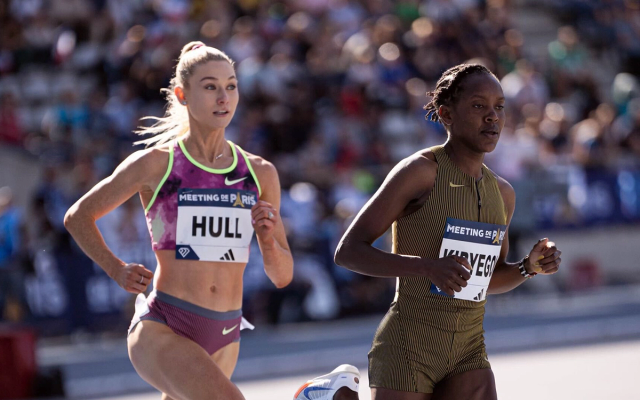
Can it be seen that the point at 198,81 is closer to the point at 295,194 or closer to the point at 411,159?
the point at 411,159

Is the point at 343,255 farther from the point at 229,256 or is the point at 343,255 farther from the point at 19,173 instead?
the point at 19,173

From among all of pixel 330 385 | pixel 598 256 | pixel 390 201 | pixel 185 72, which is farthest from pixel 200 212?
pixel 598 256

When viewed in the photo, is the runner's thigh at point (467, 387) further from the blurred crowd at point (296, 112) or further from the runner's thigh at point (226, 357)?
the blurred crowd at point (296, 112)

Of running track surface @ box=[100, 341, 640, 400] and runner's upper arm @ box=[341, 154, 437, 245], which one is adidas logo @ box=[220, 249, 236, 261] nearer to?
runner's upper arm @ box=[341, 154, 437, 245]

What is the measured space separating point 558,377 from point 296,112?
669 cm

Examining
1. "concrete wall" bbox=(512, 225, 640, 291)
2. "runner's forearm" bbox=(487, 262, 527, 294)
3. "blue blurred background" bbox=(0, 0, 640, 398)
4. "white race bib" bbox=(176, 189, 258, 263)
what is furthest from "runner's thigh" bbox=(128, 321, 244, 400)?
"concrete wall" bbox=(512, 225, 640, 291)

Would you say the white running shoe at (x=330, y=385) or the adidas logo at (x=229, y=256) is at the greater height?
the adidas logo at (x=229, y=256)

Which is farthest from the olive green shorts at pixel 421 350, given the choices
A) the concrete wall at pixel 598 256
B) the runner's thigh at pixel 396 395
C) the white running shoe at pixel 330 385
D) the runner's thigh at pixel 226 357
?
the concrete wall at pixel 598 256

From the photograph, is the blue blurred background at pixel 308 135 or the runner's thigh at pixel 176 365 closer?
the runner's thigh at pixel 176 365

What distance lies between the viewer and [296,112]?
15.5 meters

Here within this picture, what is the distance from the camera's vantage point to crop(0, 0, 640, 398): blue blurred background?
12492 mm

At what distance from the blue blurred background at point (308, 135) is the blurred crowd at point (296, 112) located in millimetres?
28

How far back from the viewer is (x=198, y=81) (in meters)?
5.45

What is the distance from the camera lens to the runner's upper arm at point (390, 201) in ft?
14.9
